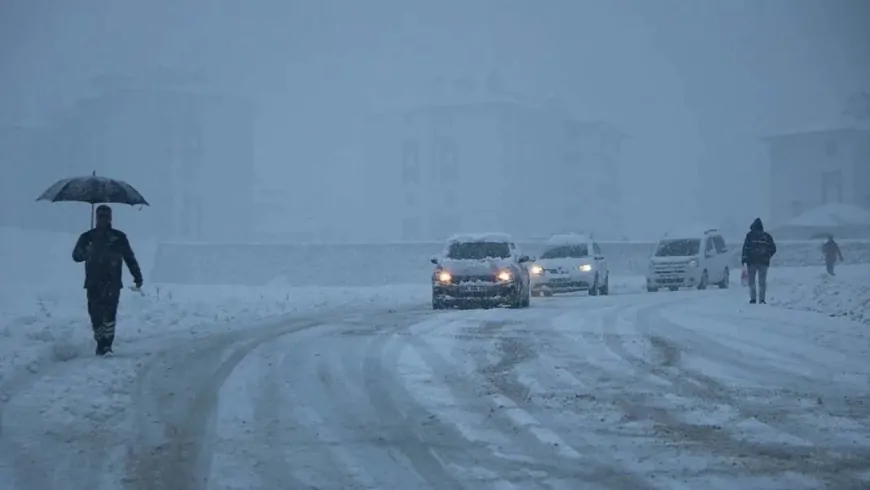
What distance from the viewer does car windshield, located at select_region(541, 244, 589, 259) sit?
1195 inches

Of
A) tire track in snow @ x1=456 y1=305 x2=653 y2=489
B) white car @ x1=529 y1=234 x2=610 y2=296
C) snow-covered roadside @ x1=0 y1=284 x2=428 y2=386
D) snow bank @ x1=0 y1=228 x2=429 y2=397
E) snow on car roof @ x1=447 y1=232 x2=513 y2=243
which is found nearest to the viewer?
→ tire track in snow @ x1=456 y1=305 x2=653 y2=489

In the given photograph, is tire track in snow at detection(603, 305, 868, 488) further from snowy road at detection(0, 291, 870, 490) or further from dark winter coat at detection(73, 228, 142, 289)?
dark winter coat at detection(73, 228, 142, 289)

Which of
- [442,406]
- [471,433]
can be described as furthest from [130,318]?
[471,433]

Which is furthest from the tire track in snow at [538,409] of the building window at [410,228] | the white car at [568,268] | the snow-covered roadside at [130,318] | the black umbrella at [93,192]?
the building window at [410,228]

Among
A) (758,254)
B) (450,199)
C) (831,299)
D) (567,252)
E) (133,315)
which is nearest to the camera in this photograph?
(133,315)

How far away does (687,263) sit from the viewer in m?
31.8

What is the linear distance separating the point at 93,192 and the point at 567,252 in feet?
61.9

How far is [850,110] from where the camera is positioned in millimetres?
82562

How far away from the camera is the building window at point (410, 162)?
2995 inches

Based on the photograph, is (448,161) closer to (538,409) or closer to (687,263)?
(687,263)

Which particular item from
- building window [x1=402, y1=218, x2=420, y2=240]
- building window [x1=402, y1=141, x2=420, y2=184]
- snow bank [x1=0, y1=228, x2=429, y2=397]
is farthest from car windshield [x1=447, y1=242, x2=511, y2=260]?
building window [x1=402, y1=141, x2=420, y2=184]

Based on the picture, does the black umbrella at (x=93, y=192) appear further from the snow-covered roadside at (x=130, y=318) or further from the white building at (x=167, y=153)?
the white building at (x=167, y=153)

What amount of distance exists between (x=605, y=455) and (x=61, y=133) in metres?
78.0

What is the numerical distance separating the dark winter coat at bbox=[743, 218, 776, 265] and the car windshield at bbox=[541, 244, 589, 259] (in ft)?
30.4
